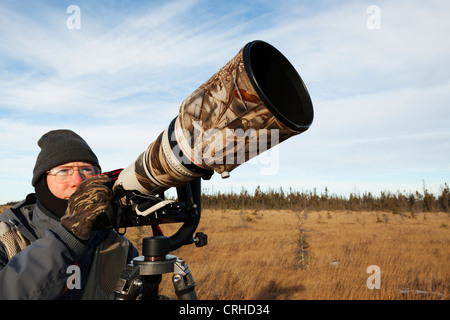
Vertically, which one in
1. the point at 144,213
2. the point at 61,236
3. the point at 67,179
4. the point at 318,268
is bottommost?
the point at 318,268

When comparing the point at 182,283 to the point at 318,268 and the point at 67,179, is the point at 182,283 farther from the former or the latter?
the point at 318,268

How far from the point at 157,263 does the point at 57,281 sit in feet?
1.70

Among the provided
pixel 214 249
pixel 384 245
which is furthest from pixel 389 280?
pixel 214 249

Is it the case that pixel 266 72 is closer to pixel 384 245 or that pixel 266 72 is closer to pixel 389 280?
pixel 389 280

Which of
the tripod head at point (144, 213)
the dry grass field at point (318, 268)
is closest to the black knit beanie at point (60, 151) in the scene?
the tripod head at point (144, 213)

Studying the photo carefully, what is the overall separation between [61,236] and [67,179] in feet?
2.29

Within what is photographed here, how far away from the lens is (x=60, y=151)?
2.38m

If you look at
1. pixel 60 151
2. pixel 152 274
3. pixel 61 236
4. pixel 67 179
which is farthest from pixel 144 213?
pixel 60 151

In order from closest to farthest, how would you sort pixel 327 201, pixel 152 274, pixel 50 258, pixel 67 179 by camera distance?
pixel 50 258, pixel 152 274, pixel 67 179, pixel 327 201

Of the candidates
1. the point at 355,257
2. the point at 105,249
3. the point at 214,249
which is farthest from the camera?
the point at 214,249

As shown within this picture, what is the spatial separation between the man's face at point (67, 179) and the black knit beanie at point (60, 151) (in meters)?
0.05

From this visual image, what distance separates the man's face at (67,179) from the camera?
7.34 ft

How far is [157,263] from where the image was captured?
1757 mm
